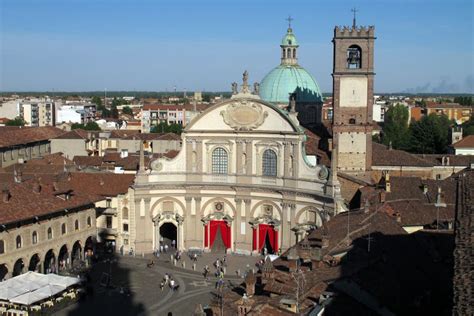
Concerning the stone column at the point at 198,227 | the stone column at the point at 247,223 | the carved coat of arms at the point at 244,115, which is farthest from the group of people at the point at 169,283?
the carved coat of arms at the point at 244,115

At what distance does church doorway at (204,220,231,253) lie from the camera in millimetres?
63719

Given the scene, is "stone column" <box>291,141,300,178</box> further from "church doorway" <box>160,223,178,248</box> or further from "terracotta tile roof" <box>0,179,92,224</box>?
"terracotta tile roof" <box>0,179,92,224</box>

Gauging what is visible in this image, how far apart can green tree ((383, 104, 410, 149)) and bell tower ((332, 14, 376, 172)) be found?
5006 centimetres

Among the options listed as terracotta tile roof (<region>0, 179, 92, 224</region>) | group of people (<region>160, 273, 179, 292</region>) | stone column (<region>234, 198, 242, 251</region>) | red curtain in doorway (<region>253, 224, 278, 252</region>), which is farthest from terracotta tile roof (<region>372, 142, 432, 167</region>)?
terracotta tile roof (<region>0, 179, 92, 224</region>)

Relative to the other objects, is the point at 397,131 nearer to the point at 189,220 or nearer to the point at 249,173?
the point at 249,173

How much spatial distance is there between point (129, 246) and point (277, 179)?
1464 centimetres

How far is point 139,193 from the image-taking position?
62.9m

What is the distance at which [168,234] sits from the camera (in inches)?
2638

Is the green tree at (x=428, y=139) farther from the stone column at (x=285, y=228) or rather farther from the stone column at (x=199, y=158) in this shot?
the stone column at (x=199, y=158)

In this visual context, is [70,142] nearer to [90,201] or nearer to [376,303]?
[90,201]

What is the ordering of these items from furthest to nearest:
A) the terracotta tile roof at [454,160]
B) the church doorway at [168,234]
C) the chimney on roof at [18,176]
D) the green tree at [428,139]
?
1. the green tree at [428,139]
2. the terracotta tile roof at [454,160]
3. the chimney on roof at [18,176]
4. the church doorway at [168,234]

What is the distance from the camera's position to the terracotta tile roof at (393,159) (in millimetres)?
75750

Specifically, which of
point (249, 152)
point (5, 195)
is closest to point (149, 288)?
point (5, 195)

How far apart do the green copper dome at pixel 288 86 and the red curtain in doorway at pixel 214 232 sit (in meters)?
18.5
